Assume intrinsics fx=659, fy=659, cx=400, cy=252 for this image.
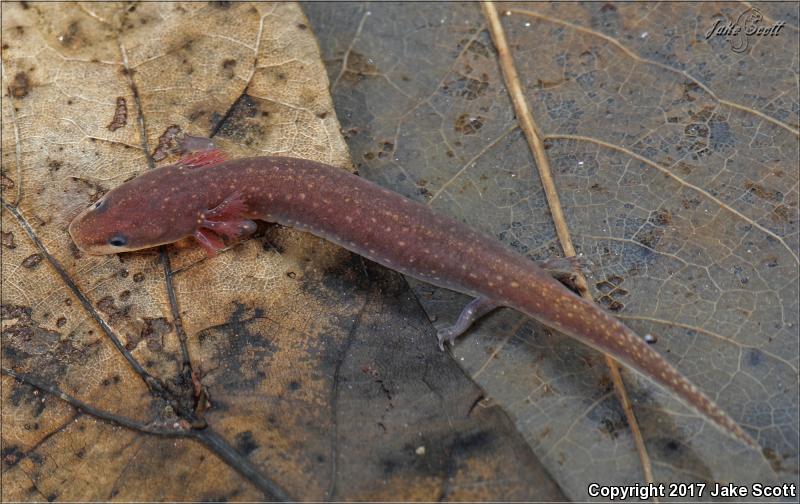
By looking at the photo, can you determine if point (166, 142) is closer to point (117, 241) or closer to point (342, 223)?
point (117, 241)

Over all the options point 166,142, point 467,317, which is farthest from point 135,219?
point 467,317

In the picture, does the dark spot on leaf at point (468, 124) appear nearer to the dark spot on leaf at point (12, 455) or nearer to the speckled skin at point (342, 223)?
the speckled skin at point (342, 223)

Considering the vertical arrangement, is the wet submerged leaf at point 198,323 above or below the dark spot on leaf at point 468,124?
below

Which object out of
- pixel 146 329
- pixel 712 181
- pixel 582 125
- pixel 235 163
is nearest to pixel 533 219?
pixel 582 125

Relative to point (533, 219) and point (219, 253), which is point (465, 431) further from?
point (219, 253)

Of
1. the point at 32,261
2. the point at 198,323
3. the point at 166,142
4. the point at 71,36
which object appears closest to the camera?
the point at 198,323

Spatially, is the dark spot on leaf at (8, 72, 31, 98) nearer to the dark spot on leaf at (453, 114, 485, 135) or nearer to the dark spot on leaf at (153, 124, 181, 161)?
the dark spot on leaf at (153, 124, 181, 161)

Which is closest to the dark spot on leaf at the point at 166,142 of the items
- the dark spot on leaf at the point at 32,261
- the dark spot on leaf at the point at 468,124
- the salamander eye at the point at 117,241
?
the salamander eye at the point at 117,241
